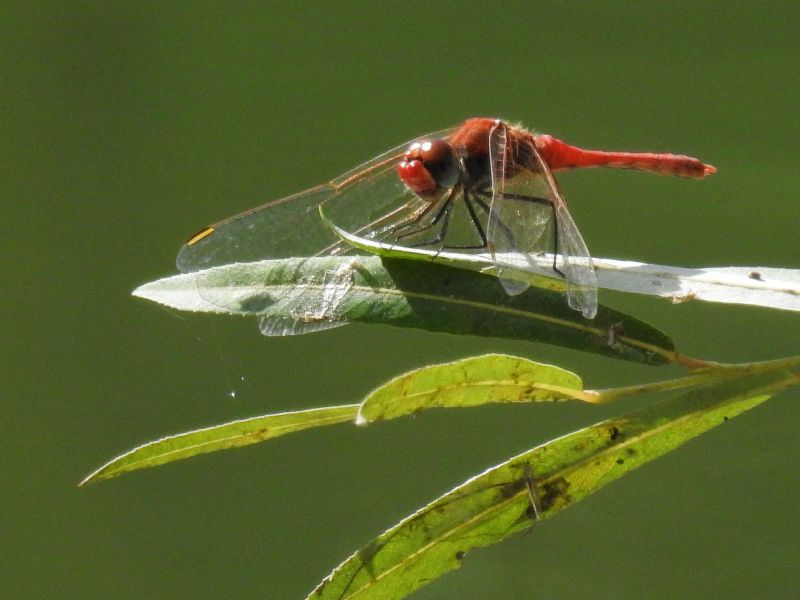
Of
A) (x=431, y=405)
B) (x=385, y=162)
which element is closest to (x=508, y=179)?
(x=385, y=162)

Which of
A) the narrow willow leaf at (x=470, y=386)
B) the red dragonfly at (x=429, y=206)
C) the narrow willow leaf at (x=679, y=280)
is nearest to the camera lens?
the narrow willow leaf at (x=470, y=386)

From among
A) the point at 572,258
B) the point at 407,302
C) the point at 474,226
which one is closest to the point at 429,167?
the point at 474,226

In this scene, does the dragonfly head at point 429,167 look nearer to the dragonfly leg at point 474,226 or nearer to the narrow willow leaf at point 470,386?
the dragonfly leg at point 474,226

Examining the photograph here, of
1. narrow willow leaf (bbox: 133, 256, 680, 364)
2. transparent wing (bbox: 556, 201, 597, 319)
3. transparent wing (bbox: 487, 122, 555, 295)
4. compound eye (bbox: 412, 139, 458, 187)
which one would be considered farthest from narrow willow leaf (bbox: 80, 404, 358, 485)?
compound eye (bbox: 412, 139, 458, 187)

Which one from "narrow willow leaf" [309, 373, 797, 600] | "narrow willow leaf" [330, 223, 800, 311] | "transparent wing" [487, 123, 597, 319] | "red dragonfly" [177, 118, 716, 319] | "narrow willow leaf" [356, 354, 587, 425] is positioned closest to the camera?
"narrow willow leaf" [356, 354, 587, 425]

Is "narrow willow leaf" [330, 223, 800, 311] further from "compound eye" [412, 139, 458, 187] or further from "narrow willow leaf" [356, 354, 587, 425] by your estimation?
"compound eye" [412, 139, 458, 187]

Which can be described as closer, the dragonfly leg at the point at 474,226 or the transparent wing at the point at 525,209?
the transparent wing at the point at 525,209

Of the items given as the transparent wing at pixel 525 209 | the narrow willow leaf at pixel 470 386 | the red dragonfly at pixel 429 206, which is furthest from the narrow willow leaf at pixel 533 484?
the red dragonfly at pixel 429 206

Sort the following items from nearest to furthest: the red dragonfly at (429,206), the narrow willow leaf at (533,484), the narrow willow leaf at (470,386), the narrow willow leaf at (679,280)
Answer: the narrow willow leaf at (470,386) < the narrow willow leaf at (533,484) < the narrow willow leaf at (679,280) < the red dragonfly at (429,206)

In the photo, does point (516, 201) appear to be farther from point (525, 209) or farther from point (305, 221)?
point (305, 221)
